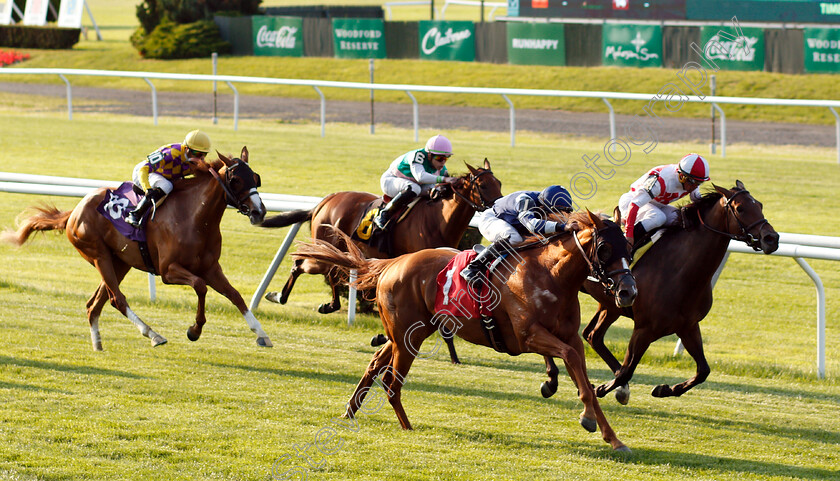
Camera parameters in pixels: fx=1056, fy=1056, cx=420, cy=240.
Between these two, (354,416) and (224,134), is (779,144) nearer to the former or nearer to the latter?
(224,134)

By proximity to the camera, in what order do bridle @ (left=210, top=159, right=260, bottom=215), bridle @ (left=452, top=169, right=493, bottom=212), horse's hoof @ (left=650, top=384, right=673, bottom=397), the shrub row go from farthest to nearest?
1. the shrub row
2. bridle @ (left=452, top=169, right=493, bottom=212)
3. bridle @ (left=210, top=159, right=260, bottom=215)
4. horse's hoof @ (left=650, top=384, right=673, bottom=397)

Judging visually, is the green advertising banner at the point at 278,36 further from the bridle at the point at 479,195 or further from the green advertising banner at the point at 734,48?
the bridle at the point at 479,195

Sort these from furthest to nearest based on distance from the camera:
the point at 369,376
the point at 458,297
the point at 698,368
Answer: the point at 698,368 < the point at 369,376 < the point at 458,297

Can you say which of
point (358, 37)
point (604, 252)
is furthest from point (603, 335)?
point (358, 37)

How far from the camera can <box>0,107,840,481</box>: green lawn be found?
4.48 metres

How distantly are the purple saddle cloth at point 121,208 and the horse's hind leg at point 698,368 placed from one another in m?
3.42

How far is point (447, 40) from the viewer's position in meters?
25.8

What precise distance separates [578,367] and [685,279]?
1.40m

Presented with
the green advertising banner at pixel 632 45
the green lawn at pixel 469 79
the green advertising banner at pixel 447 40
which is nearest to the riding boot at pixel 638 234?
the green lawn at pixel 469 79

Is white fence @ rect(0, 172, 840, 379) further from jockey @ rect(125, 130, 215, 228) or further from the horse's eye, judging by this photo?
the horse's eye

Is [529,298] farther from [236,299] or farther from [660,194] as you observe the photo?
[236,299]

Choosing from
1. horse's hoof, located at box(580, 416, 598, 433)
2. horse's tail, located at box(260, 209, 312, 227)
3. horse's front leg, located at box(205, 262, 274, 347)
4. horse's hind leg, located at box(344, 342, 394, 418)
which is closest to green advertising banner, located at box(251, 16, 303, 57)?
horse's tail, located at box(260, 209, 312, 227)

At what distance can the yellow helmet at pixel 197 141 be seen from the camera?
6.83 meters

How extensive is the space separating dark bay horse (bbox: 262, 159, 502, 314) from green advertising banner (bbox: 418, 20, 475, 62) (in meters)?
17.8
